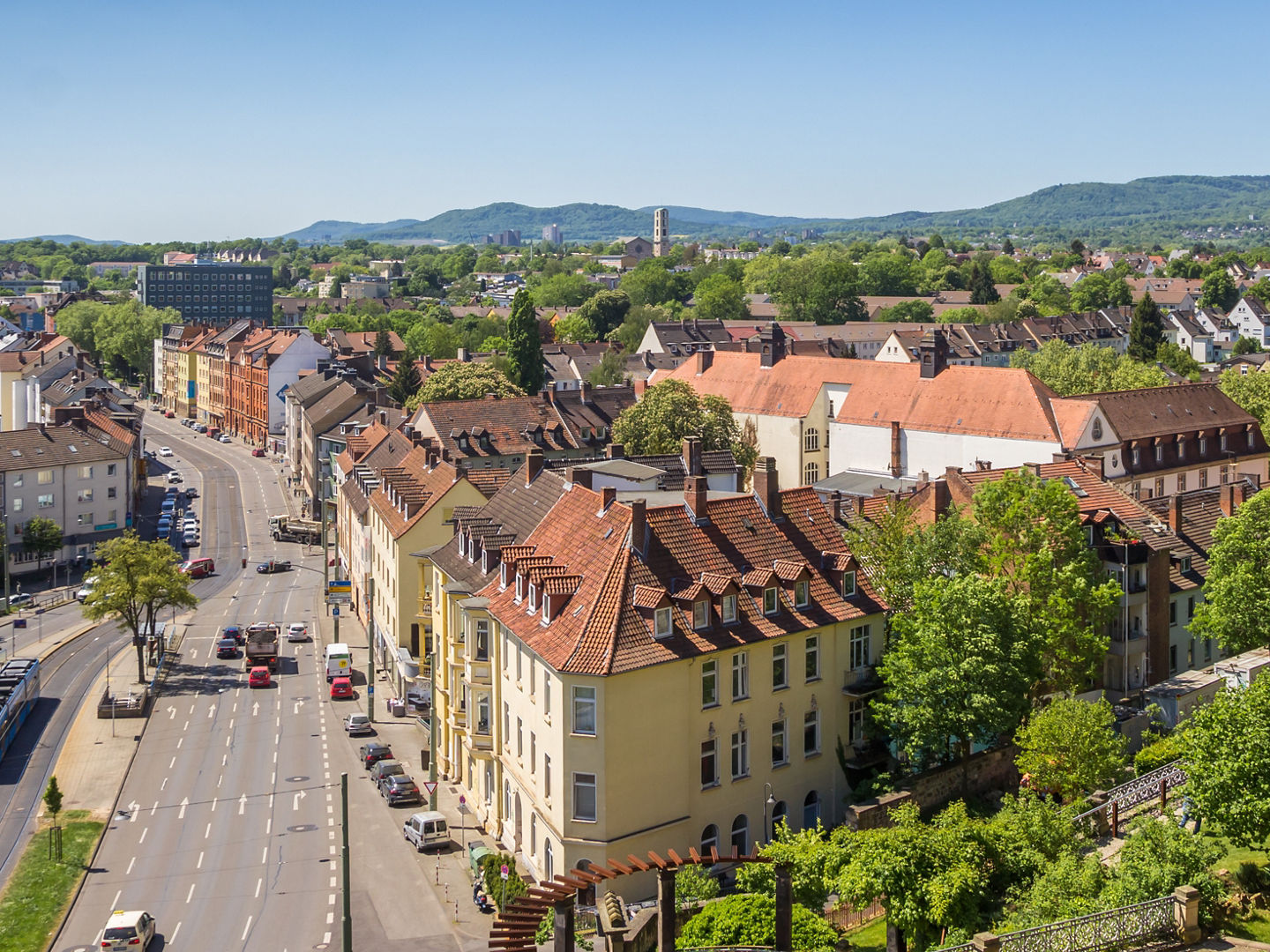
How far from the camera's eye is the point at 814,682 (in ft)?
155

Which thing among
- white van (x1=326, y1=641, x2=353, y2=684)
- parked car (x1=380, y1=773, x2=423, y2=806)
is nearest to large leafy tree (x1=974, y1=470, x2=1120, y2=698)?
parked car (x1=380, y1=773, x2=423, y2=806)

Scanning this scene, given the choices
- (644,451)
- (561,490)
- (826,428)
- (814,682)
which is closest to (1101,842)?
(814,682)

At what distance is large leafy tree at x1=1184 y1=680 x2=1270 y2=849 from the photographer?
104 feet

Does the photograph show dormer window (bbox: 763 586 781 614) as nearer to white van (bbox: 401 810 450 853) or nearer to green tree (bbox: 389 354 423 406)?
white van (bbox: 401 810 450 853)

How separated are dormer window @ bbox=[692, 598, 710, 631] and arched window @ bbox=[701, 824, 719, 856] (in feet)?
21.8

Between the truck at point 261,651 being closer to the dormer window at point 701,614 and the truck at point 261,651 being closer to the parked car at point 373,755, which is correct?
the parked car at point 373,755

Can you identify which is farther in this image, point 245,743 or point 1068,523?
point 245,743

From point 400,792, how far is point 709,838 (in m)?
15.7

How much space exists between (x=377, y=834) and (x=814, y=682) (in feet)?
58.5

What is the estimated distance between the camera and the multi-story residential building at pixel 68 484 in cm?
10294

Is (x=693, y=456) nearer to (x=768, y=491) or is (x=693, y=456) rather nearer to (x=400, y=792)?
(x=768, y=491)

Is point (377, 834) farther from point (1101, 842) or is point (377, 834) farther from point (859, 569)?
Answer: point (1101, 842)

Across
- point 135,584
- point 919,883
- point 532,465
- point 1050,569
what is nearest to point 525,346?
point 135,584

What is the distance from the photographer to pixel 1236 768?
3178 cm
